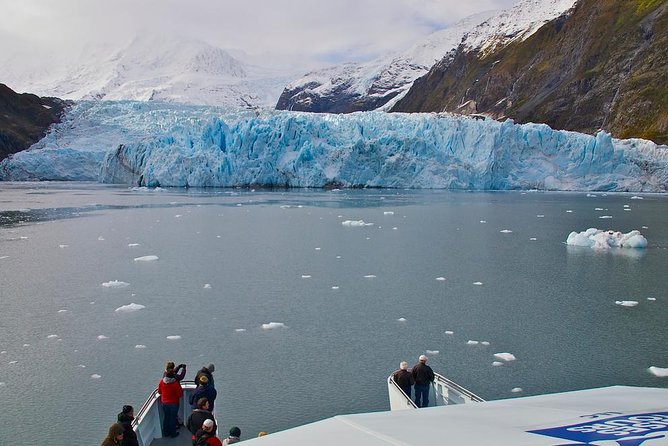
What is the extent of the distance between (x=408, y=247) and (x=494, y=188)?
25.7 m

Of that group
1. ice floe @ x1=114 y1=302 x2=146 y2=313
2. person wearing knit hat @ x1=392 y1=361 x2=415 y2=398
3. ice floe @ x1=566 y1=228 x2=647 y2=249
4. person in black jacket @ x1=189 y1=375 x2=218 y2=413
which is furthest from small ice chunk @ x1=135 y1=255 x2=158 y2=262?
ice floe @ x1=566 y1=228 x2=647 y2=249

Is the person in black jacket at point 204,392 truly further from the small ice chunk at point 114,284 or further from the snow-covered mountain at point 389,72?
the snow-covered mountain at point 389,72

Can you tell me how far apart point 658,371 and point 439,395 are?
2614 mm

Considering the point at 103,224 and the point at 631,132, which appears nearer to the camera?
the point at 103,224

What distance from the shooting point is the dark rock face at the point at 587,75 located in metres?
63.8

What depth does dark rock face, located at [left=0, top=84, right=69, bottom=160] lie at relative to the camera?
6100 centimetres

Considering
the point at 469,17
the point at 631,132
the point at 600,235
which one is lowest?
the point at 600,235

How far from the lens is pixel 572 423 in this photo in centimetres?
306

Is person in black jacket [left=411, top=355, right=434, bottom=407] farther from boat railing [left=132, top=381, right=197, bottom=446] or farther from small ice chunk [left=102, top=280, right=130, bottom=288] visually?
small ice chunk [left=102, top=280, right=130, bottom=288]

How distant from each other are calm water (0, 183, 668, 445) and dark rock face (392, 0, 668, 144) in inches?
1939

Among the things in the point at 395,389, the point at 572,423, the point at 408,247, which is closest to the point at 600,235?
the point at 408,247

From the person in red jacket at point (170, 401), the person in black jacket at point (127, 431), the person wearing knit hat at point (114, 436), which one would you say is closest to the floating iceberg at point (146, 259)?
the person in red jacket at point (170, 401)

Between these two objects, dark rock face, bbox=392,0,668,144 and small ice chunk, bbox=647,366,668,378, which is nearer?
small ice chunk, bbox=647,366,668,378

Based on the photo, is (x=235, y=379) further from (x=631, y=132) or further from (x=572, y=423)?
(x=631, y=132)
